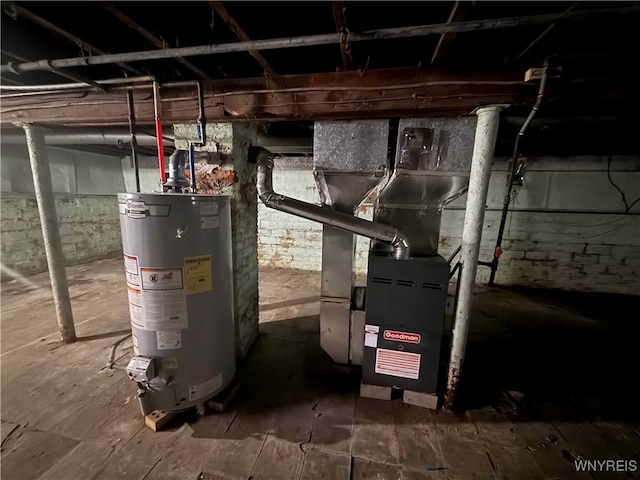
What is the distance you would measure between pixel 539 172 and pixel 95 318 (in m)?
6.17

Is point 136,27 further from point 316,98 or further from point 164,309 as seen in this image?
point 164,309

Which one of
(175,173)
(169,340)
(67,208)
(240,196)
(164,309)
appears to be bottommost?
(169,340)

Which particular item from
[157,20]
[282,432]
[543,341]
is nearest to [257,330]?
[282,432]

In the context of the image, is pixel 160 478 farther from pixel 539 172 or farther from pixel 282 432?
pixel 539 172

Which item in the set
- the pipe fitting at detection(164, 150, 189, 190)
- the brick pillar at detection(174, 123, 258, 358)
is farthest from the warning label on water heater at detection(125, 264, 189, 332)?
the brick pillar at detection(174, 123, 258, 358)

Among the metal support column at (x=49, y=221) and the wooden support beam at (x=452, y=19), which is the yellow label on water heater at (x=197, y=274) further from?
the metal support column at (x=49, y=221)

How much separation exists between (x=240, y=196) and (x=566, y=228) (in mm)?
4810

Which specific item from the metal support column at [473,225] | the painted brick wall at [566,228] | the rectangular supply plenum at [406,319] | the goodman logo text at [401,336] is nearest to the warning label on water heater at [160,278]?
the rectangular supply plenum at [406,319]

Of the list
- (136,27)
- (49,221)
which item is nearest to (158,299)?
(136,27)

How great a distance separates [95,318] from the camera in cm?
286

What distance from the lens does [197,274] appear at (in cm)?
141

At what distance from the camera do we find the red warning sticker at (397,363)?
68.1 inches

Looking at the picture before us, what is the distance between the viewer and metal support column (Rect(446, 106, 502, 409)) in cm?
146

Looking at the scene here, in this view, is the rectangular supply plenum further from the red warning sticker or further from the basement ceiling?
the basement ceiling
